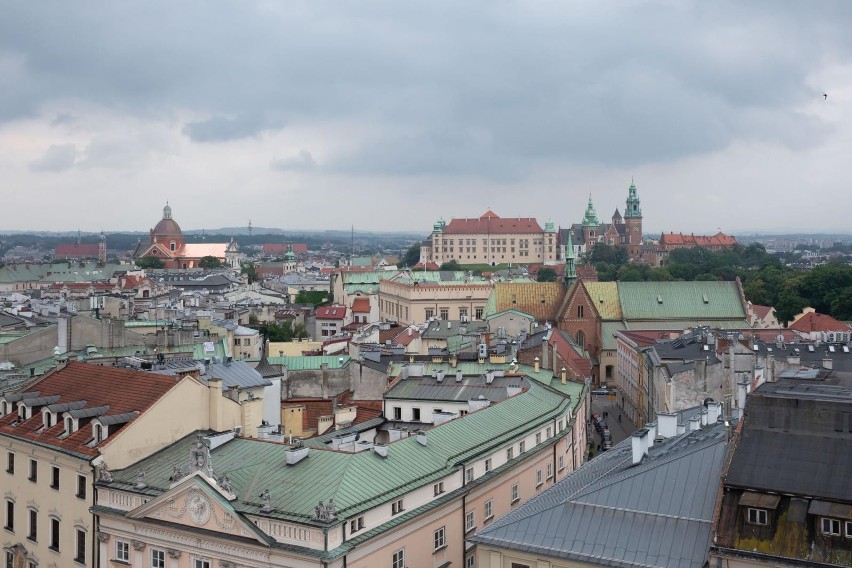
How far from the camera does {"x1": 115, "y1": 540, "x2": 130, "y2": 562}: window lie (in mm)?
32688

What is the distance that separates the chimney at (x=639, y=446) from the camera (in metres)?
31.8

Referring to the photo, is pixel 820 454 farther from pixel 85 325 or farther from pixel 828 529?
pixel 85 325

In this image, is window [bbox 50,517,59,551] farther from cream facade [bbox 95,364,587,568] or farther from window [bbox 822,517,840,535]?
window [bbox 822,517,840,535]

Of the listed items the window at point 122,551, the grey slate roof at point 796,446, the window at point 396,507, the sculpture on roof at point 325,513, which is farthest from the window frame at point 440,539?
the grey slate roof at point 796,446

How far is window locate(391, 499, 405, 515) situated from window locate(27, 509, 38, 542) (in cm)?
1525

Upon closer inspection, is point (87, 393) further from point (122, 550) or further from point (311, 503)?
point (311, 503)

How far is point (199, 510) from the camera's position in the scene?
3003 centimetres

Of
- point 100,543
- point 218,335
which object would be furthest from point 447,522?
point 218,335

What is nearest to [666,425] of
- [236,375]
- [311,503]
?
[311,503]

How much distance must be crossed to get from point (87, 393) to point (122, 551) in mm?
8104

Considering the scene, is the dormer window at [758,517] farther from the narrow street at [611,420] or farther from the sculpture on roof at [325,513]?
the narrow street at [611,420]

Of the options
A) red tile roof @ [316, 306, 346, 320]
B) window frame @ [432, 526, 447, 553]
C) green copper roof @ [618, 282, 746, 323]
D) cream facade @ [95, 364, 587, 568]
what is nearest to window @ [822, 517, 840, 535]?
cream facade @ [95, 364, 587, 568]

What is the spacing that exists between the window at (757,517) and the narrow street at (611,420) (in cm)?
4347

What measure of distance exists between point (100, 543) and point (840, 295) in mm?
115631
